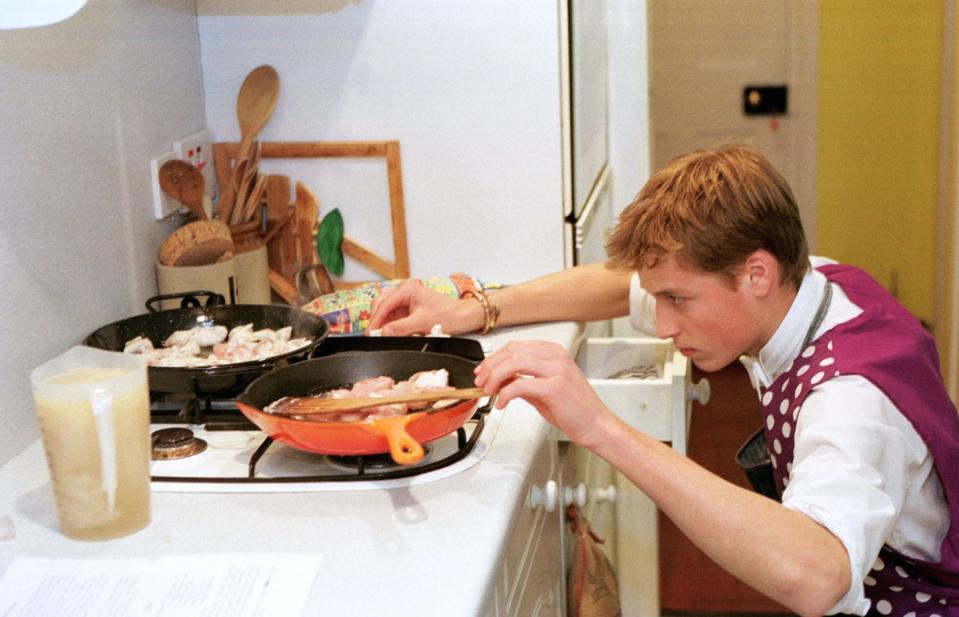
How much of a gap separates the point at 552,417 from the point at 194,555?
1.37 ft

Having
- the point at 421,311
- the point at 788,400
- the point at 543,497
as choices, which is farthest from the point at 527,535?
the point at 421,311

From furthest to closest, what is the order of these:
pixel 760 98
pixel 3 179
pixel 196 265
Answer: pixel 760 98 < pixel 196 265 < pixel 3 179

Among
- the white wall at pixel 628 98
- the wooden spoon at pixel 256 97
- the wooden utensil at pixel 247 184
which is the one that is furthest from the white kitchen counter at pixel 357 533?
the white wall at pixel 628 98

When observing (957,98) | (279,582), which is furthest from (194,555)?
(957,98)

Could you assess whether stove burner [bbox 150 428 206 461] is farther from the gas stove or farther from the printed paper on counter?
the printed paper on counter

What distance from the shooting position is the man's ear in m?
1.42

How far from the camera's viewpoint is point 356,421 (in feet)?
4.12

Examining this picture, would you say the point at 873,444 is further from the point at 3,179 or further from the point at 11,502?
the point at 3,179

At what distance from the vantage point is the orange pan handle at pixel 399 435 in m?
1.17

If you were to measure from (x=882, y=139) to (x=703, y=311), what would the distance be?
10.5 feet

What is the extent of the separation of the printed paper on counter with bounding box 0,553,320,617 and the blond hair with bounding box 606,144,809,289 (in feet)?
1.96

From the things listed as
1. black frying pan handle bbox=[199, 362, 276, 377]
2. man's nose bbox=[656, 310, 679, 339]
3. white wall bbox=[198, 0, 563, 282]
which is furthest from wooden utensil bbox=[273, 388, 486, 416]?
white wall bbox=[198, 0, 563, 282]

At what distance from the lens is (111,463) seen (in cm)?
114

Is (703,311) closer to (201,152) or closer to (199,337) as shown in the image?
(199,337)
